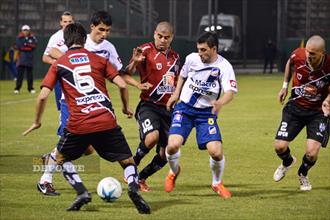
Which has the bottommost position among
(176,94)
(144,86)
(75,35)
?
(176,94)

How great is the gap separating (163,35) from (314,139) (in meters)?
2.44

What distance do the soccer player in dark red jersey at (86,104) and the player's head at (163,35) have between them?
2.00 meters

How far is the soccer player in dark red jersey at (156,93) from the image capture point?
1250 cm

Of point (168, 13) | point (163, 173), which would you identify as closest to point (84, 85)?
point (163, 173)

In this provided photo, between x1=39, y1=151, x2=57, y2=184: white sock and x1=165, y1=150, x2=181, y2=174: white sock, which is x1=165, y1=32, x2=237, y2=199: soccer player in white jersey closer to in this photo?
x1=165, y1=150, x2=181, y2=174: white sock

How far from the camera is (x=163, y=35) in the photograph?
40.9 feet

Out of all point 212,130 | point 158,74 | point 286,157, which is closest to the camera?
point 212,130

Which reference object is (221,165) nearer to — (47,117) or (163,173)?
(163,173)

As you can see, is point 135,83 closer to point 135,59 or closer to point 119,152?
point 135,59

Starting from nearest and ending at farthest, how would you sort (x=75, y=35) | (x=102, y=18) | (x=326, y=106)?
(x=75, y=35) → (x=102, y=18) → (x=326, y=106)

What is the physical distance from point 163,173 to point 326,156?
3678mm

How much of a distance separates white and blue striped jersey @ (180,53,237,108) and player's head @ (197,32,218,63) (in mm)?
106

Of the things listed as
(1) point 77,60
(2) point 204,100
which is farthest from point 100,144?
(2) point 204,100

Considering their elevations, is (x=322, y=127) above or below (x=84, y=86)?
below
